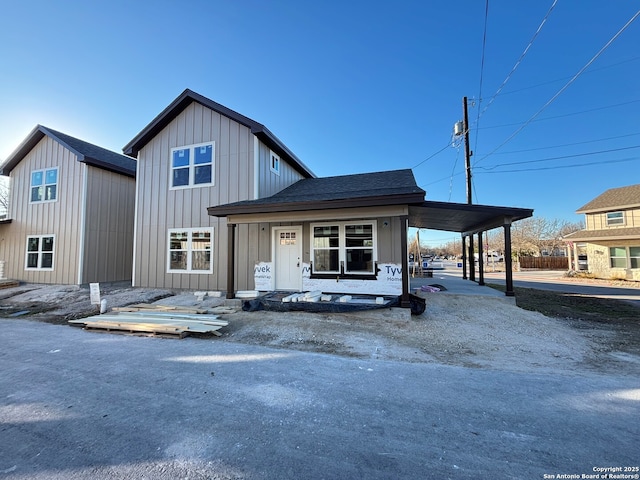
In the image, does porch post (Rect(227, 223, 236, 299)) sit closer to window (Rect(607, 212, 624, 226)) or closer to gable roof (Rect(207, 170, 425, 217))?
gable roof (Rect(207, 170, 425, 217))

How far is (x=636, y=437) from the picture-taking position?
2588mm

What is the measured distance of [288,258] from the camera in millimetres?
10047

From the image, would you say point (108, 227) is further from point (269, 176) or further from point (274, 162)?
point (274, 162)

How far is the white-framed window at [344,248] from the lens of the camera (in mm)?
9148

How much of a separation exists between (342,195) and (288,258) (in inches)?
117

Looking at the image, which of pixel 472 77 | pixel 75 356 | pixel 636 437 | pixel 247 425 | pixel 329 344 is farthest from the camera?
pixel 472 77

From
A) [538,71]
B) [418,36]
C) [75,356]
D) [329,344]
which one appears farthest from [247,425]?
[538,71]

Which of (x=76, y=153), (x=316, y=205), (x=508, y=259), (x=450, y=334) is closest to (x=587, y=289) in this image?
(x=508, y=259)

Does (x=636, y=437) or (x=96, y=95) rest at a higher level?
(x=96, y=95)

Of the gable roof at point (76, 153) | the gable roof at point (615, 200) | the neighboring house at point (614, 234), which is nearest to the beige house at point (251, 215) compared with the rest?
the gable roof at point (76, 153)

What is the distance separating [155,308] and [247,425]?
6.72 metres

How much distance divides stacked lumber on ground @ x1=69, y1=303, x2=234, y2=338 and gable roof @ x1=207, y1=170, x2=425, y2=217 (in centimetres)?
335

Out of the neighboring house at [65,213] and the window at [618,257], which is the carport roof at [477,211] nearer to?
the neighboring house at [65,213]

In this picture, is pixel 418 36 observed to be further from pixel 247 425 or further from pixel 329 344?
pixel 247 425
